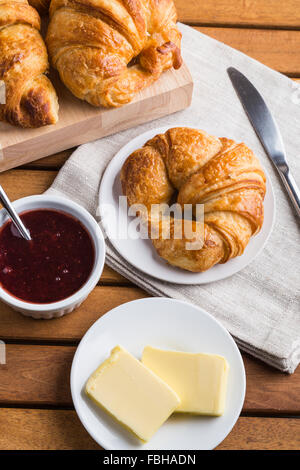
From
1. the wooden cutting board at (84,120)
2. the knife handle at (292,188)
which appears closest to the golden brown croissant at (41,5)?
the wooden cutting board at (84,120)

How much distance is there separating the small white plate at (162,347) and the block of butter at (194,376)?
38 mm

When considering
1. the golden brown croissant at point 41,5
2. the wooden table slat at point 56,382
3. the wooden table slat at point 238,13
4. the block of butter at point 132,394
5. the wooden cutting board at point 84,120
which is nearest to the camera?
the block of butter at point 132,394

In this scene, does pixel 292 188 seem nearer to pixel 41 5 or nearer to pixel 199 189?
pixel 199 189

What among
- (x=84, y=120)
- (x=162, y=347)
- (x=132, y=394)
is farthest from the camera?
(x=84, y=120)

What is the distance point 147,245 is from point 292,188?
1.70ft

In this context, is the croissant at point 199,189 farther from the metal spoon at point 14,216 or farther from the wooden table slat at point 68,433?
the wooden table slat at point 68,433

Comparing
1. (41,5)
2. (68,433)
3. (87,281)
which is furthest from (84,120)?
(68,433)

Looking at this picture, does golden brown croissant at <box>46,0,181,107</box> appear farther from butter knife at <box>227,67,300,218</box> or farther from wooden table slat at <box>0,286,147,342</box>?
wooden table slat at <box>0,286,147,342</box>

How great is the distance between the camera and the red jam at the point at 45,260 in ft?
5.16

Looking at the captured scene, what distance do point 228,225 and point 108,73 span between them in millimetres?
594

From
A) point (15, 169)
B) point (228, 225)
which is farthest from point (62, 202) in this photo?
point (228, 225)

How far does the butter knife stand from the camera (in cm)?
193

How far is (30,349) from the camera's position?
5.50ft

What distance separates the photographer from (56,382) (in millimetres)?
1642
